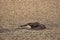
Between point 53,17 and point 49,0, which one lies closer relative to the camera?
point 53,17

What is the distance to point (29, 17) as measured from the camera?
1.15 metres

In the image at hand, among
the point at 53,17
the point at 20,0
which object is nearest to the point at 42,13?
the point at 53,17

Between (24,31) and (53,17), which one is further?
(53,17)

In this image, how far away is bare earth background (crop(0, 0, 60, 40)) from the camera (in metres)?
0.96

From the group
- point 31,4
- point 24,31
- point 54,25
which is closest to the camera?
point 24,31

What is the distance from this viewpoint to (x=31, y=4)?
1.25 metres

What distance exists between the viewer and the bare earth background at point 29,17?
959 mm

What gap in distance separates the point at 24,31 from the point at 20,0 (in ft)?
1.13

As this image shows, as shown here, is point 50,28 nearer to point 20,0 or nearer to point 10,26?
point 10,26

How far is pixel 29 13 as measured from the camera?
46.3 inches

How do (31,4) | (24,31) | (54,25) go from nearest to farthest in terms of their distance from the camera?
1. (24,31)
2. (54,25)
3. (31,4)

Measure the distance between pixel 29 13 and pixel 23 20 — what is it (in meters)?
0.08

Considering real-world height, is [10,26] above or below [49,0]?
below

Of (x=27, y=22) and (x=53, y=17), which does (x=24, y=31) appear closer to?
(x=27, y=22)
